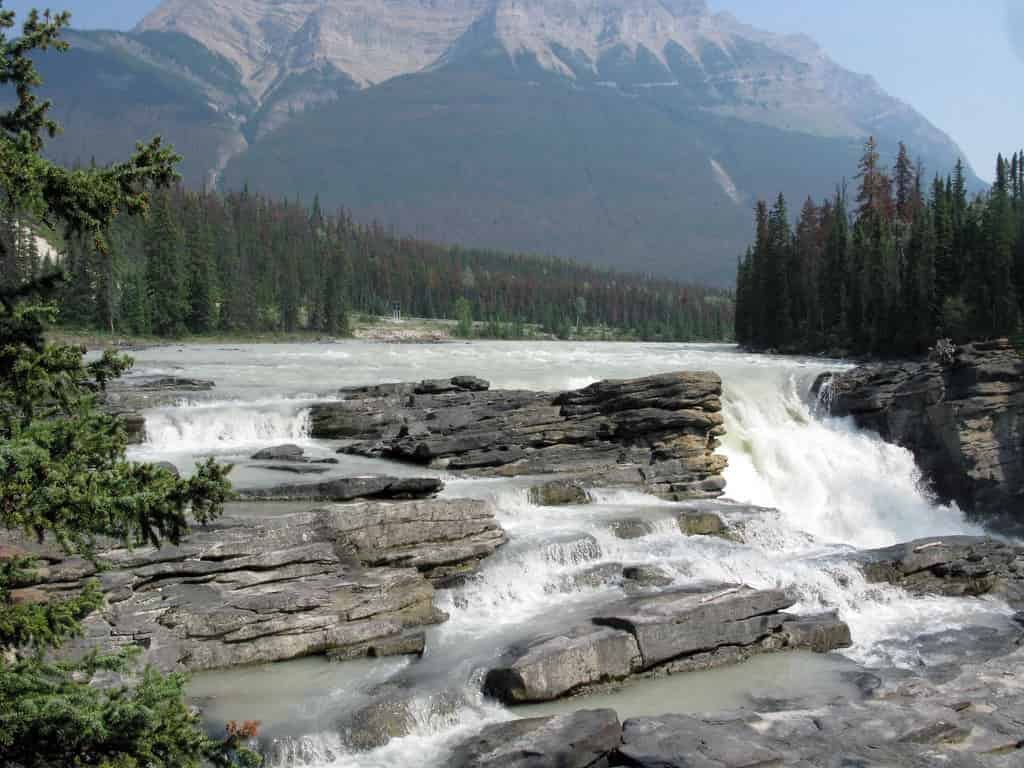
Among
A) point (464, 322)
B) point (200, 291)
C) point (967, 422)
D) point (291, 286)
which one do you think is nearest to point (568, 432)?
point (967, 422)

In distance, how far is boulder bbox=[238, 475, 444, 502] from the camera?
2062 centimetres

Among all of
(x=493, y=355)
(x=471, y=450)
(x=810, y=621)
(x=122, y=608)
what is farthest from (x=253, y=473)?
(x=493, y=355)

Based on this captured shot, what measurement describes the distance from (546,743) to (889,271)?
224ft

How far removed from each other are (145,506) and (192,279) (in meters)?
90.4

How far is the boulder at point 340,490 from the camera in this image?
20625 millimetres

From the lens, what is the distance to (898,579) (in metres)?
21.2

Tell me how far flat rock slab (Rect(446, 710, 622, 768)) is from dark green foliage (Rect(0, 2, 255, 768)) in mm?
5559

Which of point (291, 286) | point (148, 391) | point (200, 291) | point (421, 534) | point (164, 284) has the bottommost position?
point (421, 534)

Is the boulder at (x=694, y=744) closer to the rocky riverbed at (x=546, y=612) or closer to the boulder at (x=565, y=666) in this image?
the rocky riverbed at (x=546, y=612)

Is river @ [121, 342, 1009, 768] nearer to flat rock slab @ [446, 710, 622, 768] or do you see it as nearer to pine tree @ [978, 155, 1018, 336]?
flat rock slab @ [446, 710, 622, 768]

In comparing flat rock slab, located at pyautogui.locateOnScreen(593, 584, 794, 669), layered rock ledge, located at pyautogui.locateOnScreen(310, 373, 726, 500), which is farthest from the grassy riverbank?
flat rock slab, located at pyautogui.locateOnScreen(593, 584, 794, 669)

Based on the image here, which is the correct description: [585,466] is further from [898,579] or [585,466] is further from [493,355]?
[493,355]

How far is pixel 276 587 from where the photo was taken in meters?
15.5

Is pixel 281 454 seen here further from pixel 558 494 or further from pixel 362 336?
pixel 362 336
